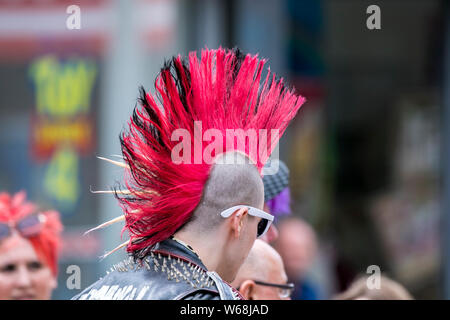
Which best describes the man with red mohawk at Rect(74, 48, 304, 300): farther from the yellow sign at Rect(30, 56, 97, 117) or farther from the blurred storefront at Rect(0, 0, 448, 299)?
the yellow sign at Rect(30, 56, 97, 117)

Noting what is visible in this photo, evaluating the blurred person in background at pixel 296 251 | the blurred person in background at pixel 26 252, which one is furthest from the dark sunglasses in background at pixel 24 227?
the blurred person in background at pixel 296 251

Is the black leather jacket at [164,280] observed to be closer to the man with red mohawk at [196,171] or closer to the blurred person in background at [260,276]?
the man with red mohawk at [196,171]

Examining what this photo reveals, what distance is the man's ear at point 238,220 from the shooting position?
2.08 metres

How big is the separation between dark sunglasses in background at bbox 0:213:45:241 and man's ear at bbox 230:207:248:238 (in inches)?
53.2

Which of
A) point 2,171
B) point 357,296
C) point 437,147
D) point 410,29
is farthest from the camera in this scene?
point 410,29

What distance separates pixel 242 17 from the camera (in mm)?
6391

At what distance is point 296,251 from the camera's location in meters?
5.55

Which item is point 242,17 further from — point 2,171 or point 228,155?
point 228,155

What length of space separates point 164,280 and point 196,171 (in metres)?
0.30

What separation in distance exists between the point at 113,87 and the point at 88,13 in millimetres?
612

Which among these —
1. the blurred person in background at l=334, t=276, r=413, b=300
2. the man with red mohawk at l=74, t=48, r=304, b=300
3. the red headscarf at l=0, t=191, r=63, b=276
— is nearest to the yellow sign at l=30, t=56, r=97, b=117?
the red headscarf at l=0, t=191, r=63, b=276

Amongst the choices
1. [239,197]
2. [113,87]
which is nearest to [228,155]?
[239,197]

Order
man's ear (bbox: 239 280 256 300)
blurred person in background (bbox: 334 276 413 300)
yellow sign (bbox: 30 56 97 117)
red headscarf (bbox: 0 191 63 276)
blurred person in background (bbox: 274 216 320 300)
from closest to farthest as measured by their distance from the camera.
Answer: man's ear (bbox: 239 280 256 300)
blurred person in background (bbox: 334 276 413 300)
red headscarf (bbox: 0 191 63 276)
blurred person in background (bbox: 274 216 320 300)
yellow sign (bbox: 30 56 97 117)

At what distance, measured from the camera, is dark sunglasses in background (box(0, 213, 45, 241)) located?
10.3ft
